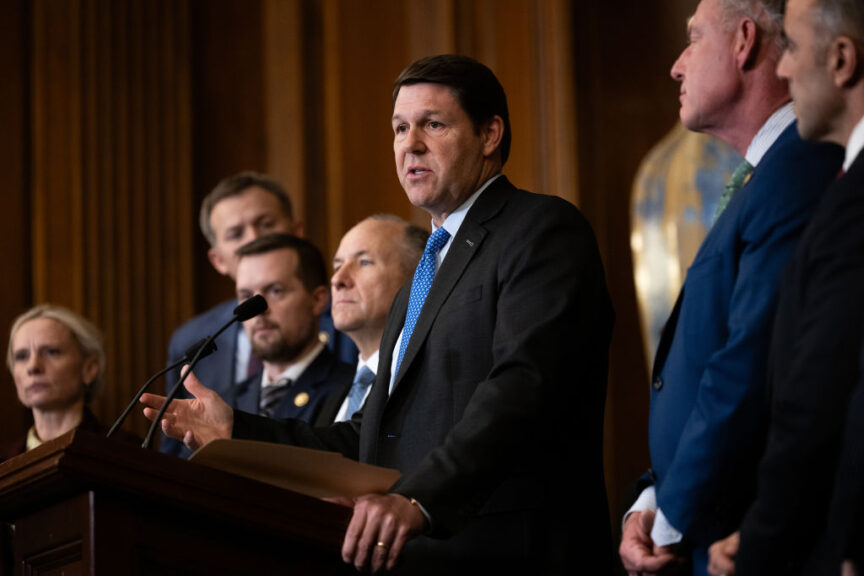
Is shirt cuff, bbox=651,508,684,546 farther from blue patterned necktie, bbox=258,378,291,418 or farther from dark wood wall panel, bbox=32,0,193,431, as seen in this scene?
dark wood wall panel, bbox=32,0,193,431

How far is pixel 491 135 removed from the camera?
2836 millimetres

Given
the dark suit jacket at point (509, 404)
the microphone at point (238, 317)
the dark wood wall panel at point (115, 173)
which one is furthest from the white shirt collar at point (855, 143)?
the dark wood wall panel at point (115, 173)

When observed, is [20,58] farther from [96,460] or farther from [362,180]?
[96,460]

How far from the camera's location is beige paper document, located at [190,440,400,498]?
6.78ft

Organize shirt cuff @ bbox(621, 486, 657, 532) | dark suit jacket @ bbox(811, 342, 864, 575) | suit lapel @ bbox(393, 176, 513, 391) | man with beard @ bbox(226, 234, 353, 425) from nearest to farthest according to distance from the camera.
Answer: dark suit jacket @ bbox(811, 342, 864, 575) → shirt cuff @ bbox(621, 486, 657, 532) → suit lapel @ bbox(393, 176, 513, 391) → man with beard @ bbox(226, 234, 353, 425)

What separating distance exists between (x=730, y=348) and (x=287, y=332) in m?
2.66

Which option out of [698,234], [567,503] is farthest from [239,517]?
[698,234]

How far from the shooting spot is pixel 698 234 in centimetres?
489

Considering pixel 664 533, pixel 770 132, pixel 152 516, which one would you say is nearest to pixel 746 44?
pixel 770 132

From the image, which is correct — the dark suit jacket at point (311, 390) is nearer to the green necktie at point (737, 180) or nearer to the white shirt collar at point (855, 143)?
the green necktie at point (737, 180)

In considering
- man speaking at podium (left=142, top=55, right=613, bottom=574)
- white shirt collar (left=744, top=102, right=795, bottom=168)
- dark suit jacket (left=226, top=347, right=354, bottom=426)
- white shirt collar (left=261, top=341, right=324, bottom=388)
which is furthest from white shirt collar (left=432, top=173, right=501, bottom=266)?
white shirt collar (left=261, top=341, right=324, bottom=388)

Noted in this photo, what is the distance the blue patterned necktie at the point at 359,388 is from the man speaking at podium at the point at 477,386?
99 cm

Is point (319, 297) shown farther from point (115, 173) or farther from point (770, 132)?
point (770, 132)

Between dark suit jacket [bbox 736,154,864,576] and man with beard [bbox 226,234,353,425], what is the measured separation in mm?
2486
